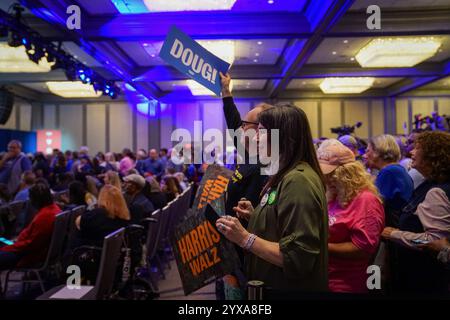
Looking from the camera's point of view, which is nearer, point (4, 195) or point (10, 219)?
point (10, 219)

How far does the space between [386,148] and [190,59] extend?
1334 mm

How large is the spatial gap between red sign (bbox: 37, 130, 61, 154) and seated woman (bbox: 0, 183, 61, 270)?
10.9 metres

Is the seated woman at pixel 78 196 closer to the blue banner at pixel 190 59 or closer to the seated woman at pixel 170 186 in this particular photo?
the seated woman at pixel 170 186

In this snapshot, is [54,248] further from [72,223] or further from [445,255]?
[445,255]

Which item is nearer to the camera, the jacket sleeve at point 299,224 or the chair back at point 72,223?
the jacket sleeve at point 299,224

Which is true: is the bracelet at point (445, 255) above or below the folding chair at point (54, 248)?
above

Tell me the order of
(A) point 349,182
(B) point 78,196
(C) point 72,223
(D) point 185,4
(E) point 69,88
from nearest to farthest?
(A) point 349,182, (C) point 72,223, (B) point 78,196, (D) point 185,4, (E) point 69,88

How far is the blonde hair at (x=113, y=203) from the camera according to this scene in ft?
10.8

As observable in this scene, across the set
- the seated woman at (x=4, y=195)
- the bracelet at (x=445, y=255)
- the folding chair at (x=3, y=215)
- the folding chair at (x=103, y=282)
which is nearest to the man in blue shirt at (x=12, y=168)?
the seated woman at (x=4, y=195)

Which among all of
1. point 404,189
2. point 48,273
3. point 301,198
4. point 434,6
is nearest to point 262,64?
point 434,6

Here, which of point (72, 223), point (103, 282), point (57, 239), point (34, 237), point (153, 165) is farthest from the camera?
point (153, 165)

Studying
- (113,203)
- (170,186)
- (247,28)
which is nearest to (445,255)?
(113,203)

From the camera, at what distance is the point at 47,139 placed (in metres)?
13.5
